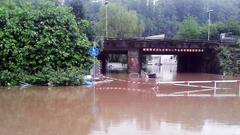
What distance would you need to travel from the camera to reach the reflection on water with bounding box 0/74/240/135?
34.7 feet

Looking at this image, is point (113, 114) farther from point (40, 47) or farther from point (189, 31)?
point (189, 31)

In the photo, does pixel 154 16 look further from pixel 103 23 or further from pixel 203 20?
pixel 103 23

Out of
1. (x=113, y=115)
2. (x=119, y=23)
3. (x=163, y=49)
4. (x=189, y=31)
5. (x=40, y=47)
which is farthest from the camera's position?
(x=189, y=31)

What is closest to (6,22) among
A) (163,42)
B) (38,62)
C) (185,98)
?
(38,62)

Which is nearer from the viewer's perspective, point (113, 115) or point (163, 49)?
point (113, 115)

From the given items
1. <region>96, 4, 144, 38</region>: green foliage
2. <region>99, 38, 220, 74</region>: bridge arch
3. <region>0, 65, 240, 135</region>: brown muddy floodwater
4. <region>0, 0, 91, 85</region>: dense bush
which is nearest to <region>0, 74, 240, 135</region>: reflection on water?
<region>0, 65, 240, 135</region>: brown muddy floodwater

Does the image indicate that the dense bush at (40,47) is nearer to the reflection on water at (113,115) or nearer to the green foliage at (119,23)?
the reflection on water at (113,115)

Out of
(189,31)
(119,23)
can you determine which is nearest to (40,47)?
(119,23)

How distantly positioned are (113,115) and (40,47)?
1282 centimetres

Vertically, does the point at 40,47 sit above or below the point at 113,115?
above

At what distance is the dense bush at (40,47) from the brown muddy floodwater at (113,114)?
4.53 metres

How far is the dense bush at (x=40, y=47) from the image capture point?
957 inches

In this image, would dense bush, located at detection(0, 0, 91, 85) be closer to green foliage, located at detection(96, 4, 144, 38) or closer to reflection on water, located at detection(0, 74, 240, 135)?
reflection on water, located at detection(0, 74, 240, 135)

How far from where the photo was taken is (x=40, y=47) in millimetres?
24547
